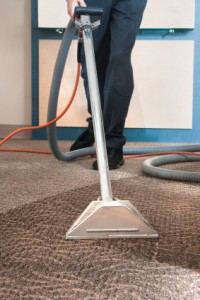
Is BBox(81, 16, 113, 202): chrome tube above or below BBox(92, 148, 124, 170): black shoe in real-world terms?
above

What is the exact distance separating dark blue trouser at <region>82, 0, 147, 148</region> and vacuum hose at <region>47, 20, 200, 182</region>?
0.51ft

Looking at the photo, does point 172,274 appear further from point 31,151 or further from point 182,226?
point 31,151

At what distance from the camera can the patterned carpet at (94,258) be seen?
0.52 meters

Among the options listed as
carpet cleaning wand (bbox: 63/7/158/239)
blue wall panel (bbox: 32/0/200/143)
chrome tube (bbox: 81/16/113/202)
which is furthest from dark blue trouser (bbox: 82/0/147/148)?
blue wall panel (bbox: 32/0/200/143)

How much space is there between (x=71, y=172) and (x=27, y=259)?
2.38ft

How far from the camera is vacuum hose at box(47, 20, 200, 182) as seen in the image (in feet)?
3.88

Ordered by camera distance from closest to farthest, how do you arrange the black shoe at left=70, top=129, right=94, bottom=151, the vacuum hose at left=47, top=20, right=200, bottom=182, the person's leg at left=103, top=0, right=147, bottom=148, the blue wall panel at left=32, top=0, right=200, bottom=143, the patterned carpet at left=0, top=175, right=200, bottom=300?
1. the patterned carpet at left=0, top=175, right=200, bottom=300
2. the vacuum hose at left=47, top=20, right=200, bottom=182
3. the person's leg at left=103, top=0, right=147, bottom=148
4. the black shoe at left=70, top=129, right=94, bottom=151
5. the blue wall panel at left=32, top=0, right=200, bottom=143

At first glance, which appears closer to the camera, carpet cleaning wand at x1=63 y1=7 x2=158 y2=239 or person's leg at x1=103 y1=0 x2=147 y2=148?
carpet cleaning wand at x1=63 y1=7 x2=158 y2=239

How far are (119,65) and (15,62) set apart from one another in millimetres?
1207

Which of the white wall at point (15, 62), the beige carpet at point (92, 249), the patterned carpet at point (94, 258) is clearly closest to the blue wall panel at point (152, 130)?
the white wall at point (15, 62)

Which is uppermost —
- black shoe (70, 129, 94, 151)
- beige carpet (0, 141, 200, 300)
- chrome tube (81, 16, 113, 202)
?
chrome tube (81, 16, 113, 202)

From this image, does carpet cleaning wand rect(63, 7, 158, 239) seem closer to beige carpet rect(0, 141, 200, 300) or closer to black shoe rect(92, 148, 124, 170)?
beige carpet rect(0, 141, 200, 300)

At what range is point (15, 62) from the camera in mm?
2396

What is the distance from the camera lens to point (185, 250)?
653 mm
